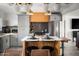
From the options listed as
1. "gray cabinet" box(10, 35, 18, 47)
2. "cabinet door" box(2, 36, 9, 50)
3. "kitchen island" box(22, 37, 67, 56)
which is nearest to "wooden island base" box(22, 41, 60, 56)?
"kitchen island" box(22, 37, 67, 56)

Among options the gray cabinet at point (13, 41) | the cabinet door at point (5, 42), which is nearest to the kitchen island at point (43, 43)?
the gray cabinet at point (13, 41)

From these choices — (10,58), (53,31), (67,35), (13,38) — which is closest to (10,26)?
(13,38)

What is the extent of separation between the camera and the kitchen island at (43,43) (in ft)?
7.30

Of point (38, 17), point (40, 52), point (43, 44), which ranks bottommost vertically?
point (40, 52)

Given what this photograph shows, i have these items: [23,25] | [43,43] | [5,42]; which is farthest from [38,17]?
[5,42]

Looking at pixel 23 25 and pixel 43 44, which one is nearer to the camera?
pixel 23 25

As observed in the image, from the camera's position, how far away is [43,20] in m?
2.17

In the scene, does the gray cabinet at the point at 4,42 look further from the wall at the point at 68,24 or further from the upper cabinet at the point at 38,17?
the wall at the point at 68,24

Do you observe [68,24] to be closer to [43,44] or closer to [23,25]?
[43,44]

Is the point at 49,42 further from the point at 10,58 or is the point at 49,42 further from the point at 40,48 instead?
the point at 10,58

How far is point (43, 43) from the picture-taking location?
2.29 m

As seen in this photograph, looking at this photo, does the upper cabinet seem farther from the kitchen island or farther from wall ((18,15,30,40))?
the kitchen island

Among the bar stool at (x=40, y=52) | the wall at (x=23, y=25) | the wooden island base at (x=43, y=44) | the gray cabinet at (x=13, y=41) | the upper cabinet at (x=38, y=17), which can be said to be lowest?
the bar stool at (x=40, y=52)

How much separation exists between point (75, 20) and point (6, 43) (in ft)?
3.33
